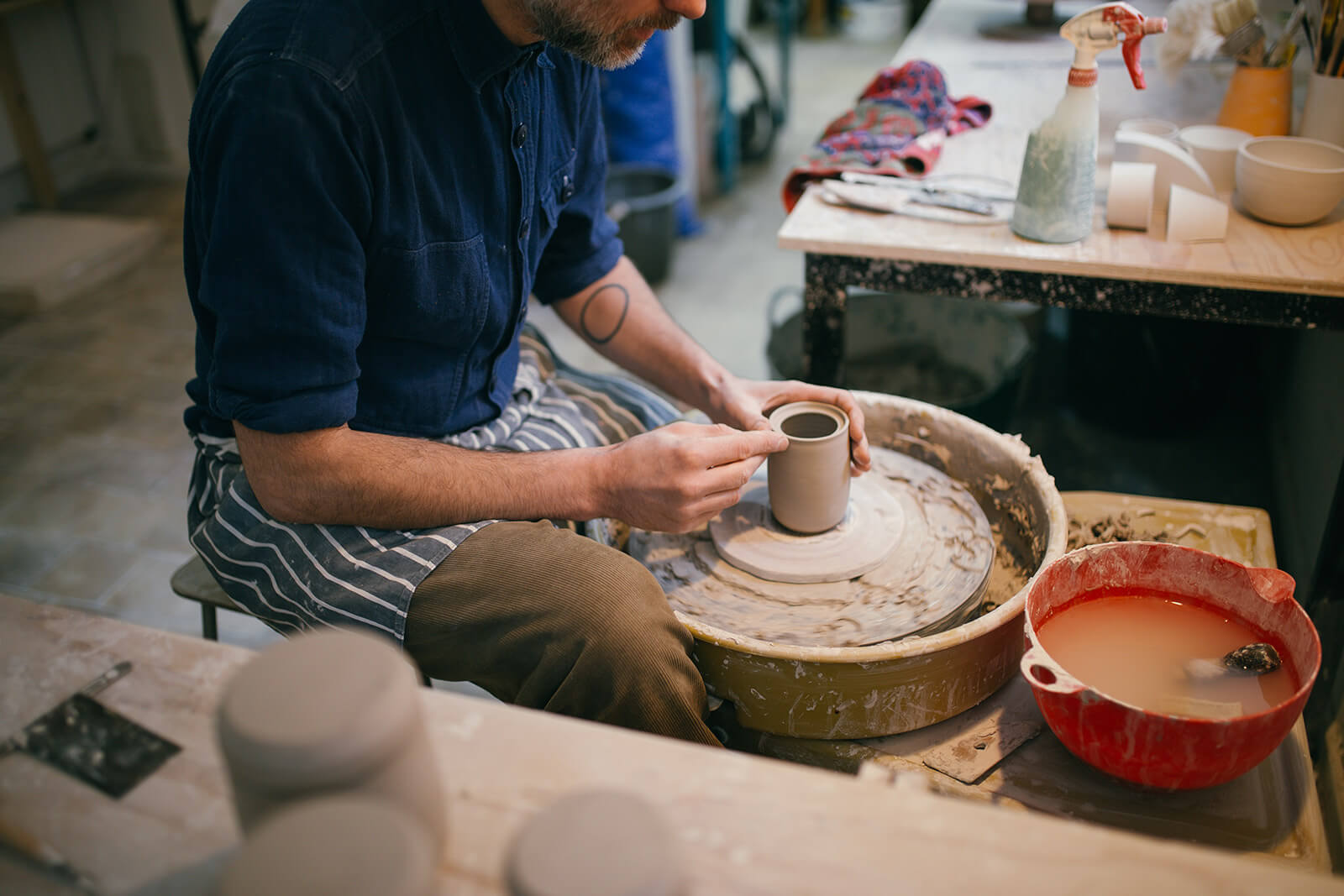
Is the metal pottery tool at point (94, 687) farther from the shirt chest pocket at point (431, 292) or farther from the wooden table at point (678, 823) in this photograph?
the shirt chest pocket at point (431, 292)

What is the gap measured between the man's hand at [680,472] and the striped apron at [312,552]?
19 centimetres

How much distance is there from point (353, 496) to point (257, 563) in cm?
18

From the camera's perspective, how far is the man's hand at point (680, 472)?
4.16 feet

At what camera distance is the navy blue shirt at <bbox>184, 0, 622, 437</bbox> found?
1.10 m

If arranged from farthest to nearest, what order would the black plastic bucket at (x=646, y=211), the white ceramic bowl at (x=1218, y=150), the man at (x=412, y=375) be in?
the black plastic bucket at (x=646, y=211) → the white ceramic bowl at (x=1218, y=150) → the man at (x=412, y=375)

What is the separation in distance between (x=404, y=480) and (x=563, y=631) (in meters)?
0.29

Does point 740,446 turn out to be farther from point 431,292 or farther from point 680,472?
point 431,292

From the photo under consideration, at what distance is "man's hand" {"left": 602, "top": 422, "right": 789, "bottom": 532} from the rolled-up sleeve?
371 millimetres

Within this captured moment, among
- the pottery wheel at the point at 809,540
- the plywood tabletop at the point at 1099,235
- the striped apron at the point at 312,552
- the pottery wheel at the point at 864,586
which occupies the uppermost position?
the plywood tabletop at the point at 1099,235

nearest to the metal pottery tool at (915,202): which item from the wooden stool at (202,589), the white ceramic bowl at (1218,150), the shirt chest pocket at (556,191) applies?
the white ceramic bowl at (1218,150)

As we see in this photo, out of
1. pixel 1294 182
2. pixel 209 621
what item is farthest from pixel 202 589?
pixel 1294 182

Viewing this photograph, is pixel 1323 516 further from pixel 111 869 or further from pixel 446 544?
pixel 111 869

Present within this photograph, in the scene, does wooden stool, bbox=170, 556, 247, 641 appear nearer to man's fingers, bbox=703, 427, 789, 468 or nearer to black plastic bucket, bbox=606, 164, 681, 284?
man's fingers, bbox=703, 427, 789, 468

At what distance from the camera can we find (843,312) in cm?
182
